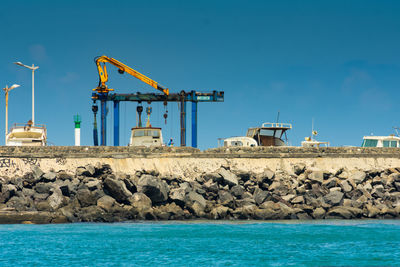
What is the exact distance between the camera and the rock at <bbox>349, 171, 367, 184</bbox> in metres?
40.0

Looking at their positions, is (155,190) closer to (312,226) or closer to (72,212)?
(72,212)

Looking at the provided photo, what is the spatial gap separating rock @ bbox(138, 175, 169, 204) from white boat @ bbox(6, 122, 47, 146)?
14530mm

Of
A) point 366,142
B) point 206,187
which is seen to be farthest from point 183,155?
point 366,142

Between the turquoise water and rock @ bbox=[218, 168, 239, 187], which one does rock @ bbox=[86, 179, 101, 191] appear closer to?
the turquoise water

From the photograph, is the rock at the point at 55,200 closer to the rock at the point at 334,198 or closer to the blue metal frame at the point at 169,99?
the rock at the point at 334,198

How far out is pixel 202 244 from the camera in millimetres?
27469

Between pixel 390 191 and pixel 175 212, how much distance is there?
14997 mm

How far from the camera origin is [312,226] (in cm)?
3288

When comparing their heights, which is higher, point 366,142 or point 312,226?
point 366,142

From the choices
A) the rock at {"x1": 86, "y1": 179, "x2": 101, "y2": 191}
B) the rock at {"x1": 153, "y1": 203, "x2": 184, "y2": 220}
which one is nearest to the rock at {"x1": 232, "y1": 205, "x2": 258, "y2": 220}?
the rock at {"x1": 153, "y1": 203, "x2": 184, "y2": 220}

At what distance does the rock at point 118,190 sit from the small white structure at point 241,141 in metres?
15.7

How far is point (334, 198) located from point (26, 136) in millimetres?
24449

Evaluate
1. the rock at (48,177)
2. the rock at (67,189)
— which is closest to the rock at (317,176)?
the rock at (67,189)

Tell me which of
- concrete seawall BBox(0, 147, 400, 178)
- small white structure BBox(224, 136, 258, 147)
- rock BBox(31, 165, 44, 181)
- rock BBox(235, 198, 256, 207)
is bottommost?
rock BBox(235, 198, 256, 207)
